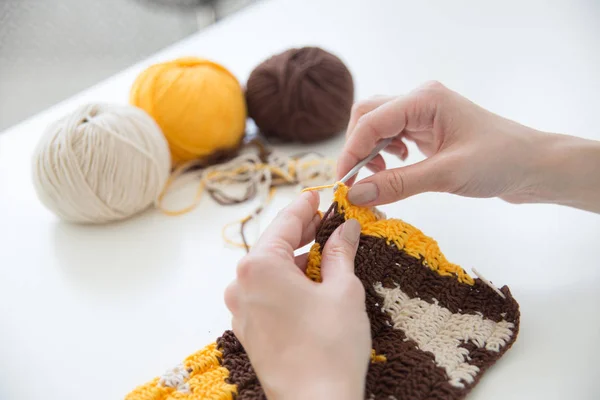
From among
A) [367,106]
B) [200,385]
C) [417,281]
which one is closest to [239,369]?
[200,385]

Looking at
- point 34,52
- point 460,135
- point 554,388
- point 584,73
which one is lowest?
point 554,388

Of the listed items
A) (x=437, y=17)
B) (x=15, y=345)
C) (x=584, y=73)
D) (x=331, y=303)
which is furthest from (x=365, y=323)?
(x=437, y=17)

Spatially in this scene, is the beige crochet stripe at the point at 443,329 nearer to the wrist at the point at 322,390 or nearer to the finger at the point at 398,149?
the wrist at the point at 322,390

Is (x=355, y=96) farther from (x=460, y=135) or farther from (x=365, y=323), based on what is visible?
(x=365, y=323)

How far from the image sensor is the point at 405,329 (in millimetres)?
675

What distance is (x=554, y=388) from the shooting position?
2.13ft

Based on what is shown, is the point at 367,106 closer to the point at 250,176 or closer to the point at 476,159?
the point at 476,159

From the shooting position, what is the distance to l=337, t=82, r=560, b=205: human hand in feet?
2.46

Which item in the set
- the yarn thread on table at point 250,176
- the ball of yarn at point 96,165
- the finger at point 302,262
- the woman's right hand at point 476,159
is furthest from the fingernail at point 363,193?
the ball of yarn at point 96,165

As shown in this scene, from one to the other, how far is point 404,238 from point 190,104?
0.61m

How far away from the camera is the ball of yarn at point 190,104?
1141 mm

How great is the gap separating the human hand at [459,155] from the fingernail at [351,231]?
0.05 metres

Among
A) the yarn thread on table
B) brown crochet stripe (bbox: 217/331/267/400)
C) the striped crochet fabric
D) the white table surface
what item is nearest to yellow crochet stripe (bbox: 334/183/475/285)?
the striped crochet fabric

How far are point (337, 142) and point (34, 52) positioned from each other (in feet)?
3.00
